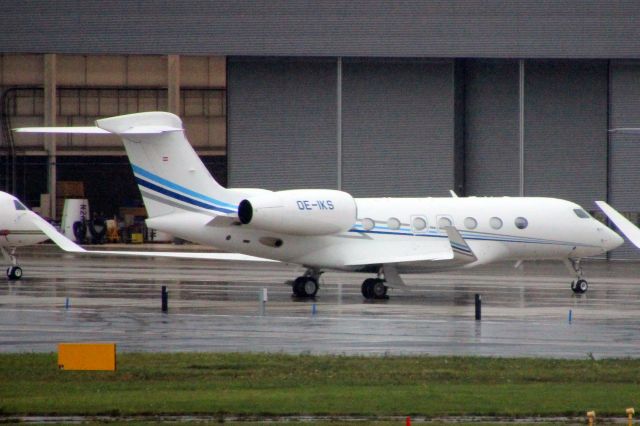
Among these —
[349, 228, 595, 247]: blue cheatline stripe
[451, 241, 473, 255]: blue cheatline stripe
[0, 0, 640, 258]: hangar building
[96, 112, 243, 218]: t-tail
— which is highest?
[0, 0, 640, 258]: hangar building

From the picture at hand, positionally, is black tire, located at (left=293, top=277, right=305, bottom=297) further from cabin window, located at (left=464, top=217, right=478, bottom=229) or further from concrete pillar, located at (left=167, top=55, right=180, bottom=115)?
concrete pillar, located at (left=167, top=55, right=180, bottom=115)

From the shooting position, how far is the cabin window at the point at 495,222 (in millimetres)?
34062

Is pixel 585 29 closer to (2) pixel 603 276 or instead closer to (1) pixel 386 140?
(1) pixel 386 140

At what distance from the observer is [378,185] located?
5534cm

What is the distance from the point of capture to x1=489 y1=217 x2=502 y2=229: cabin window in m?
34.1

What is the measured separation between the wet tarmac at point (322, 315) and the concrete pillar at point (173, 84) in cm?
3145

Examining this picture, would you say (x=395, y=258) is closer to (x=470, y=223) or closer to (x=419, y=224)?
(x=419, y=224)

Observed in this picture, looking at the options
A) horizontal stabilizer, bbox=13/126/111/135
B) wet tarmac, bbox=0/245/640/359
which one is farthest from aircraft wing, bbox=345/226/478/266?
horizontal stabilizer, bbox=13/126/111/135

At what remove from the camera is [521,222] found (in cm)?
3441

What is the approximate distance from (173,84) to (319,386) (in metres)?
59.6

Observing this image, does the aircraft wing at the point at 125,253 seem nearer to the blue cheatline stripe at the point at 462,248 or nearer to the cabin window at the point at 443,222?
the cabin window at the point at 443,222

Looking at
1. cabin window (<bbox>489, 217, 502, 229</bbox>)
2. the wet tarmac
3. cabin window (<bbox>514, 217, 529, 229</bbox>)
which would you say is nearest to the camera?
the wet tarmac

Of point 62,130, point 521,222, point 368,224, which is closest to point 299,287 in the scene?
point 368,224

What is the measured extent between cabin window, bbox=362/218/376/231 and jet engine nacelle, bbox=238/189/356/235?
67 centimetres
